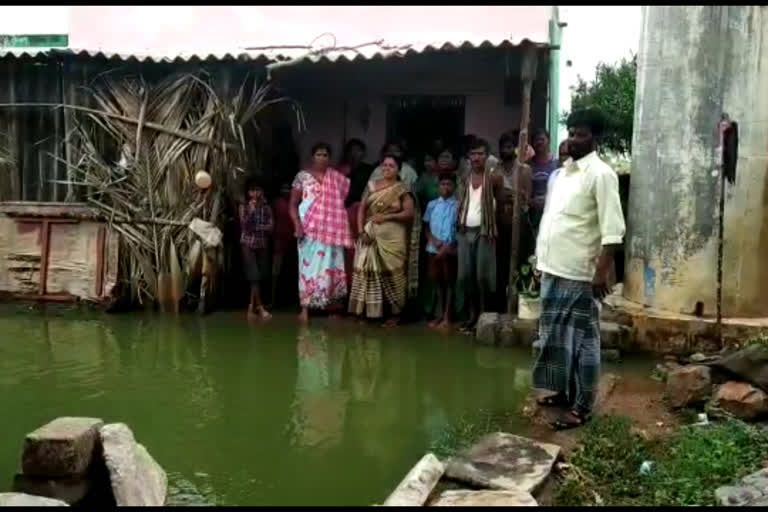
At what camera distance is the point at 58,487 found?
11.2ft

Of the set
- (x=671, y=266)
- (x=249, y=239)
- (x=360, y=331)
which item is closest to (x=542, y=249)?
(x=671, y=266)

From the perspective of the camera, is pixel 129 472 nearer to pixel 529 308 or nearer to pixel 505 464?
pixel 505 464

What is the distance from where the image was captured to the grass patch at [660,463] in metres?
3.56

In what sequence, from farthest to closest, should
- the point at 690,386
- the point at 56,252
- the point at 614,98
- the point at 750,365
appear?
the point at 614,98
the point at 56,252
the point at 690,386
the point at 750,365

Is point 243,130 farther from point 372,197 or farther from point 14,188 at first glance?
point 14,188

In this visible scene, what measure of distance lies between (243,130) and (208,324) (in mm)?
2038

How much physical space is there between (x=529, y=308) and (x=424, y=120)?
14.2 ft

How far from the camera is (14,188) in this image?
8.73 metres

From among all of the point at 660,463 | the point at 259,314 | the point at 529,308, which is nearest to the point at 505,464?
the point at 660,463

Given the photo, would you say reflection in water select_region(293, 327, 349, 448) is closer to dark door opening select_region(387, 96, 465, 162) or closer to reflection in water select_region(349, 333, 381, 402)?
reflection in water select_region(349, 333, 381, 402)

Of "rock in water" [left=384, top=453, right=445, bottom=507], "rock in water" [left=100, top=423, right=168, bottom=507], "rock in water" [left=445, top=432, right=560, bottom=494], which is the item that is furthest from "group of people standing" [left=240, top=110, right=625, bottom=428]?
"rock in water" [left=100, top=423, right=168, bottom=507]

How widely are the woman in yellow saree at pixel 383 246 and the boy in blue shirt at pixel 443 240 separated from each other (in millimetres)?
219

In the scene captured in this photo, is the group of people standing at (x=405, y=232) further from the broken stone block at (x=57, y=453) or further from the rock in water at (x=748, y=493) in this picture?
the broken stone block at (x=57, y=453)

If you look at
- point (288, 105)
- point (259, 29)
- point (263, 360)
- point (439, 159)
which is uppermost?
point (259, 29)
